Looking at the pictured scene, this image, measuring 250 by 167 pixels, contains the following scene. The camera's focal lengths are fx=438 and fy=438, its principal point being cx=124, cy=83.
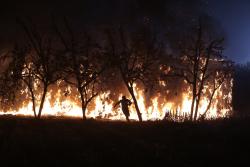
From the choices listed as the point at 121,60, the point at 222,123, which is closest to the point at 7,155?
the point at 222,123

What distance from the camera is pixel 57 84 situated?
44500mm

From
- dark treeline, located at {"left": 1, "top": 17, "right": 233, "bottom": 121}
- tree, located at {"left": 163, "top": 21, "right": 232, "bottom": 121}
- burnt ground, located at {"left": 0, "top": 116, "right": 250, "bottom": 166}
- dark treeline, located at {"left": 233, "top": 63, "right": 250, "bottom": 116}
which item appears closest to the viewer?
burnt ground, located at {"left": 0, "top": 116, "right": 250, "bottom": 166}

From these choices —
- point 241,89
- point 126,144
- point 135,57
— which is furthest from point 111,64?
point 241,89

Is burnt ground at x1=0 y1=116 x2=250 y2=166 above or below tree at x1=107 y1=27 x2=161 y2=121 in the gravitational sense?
below

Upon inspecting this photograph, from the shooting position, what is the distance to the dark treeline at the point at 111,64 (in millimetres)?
33000

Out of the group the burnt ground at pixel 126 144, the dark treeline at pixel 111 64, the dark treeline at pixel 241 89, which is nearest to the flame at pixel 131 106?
the dark treeline at pixel 111 64

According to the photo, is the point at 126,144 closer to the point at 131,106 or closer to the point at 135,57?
the point at 135,57

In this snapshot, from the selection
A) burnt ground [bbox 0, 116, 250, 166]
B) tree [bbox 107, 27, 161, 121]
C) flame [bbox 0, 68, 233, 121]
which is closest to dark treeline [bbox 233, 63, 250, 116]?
flame [bbox 0, 68, 233, 121]

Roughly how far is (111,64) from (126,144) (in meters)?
14.1

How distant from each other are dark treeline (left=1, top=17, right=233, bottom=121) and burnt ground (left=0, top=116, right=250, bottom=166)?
28.9 ft

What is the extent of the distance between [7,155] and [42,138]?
3.41 meters

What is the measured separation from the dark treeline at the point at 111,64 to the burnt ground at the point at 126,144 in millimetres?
8797

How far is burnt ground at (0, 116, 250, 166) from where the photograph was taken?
54.1 feet

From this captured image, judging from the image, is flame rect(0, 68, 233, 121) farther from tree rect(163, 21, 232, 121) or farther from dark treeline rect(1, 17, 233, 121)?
tree rect(163, 21, 232, 121)
